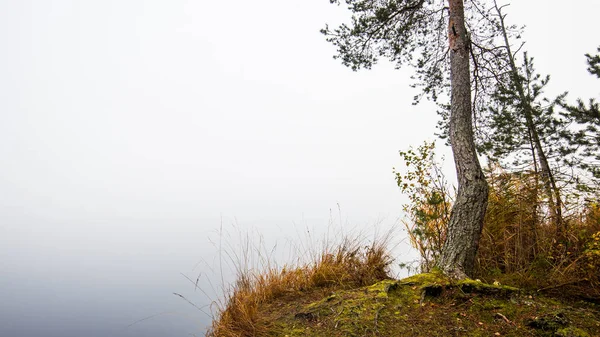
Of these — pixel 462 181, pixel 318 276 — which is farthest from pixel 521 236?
pixel 318 276

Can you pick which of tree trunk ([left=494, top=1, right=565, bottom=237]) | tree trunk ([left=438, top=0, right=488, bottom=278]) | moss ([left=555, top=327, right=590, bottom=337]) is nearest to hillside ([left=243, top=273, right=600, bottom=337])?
moss ([left=555, top=327, right=590, bottom=337])

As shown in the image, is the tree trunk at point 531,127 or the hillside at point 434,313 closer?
the hillside at point 434,313

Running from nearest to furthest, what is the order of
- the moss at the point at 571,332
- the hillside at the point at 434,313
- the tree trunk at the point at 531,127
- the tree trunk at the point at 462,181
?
the moss at the point at 571,332 < the hillside at the point at 434,313 < the tree trunk at the point at 462,181 < the tree trunk at the point at 531,127

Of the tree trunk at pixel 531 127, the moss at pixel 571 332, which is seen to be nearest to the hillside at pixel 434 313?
the moss at pixel 571 332

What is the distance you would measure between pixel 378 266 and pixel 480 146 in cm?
309

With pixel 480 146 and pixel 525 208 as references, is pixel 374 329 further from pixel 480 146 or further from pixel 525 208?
pixel 480 146

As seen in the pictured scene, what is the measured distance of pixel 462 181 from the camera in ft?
13.5

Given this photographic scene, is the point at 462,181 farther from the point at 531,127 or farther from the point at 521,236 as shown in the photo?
the point at 531,127

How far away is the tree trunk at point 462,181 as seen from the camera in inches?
149

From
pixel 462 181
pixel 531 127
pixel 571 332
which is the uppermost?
pixel 531 127

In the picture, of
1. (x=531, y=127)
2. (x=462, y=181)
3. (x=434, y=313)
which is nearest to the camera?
(x=434, y=313)

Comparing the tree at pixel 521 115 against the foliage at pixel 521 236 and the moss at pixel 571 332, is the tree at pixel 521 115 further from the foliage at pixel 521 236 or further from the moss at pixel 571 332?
the moss at pixel 571 332

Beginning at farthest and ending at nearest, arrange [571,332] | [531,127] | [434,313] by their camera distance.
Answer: [531,127] < [434,313] < [571,332]

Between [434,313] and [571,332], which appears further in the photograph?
[434,313]
